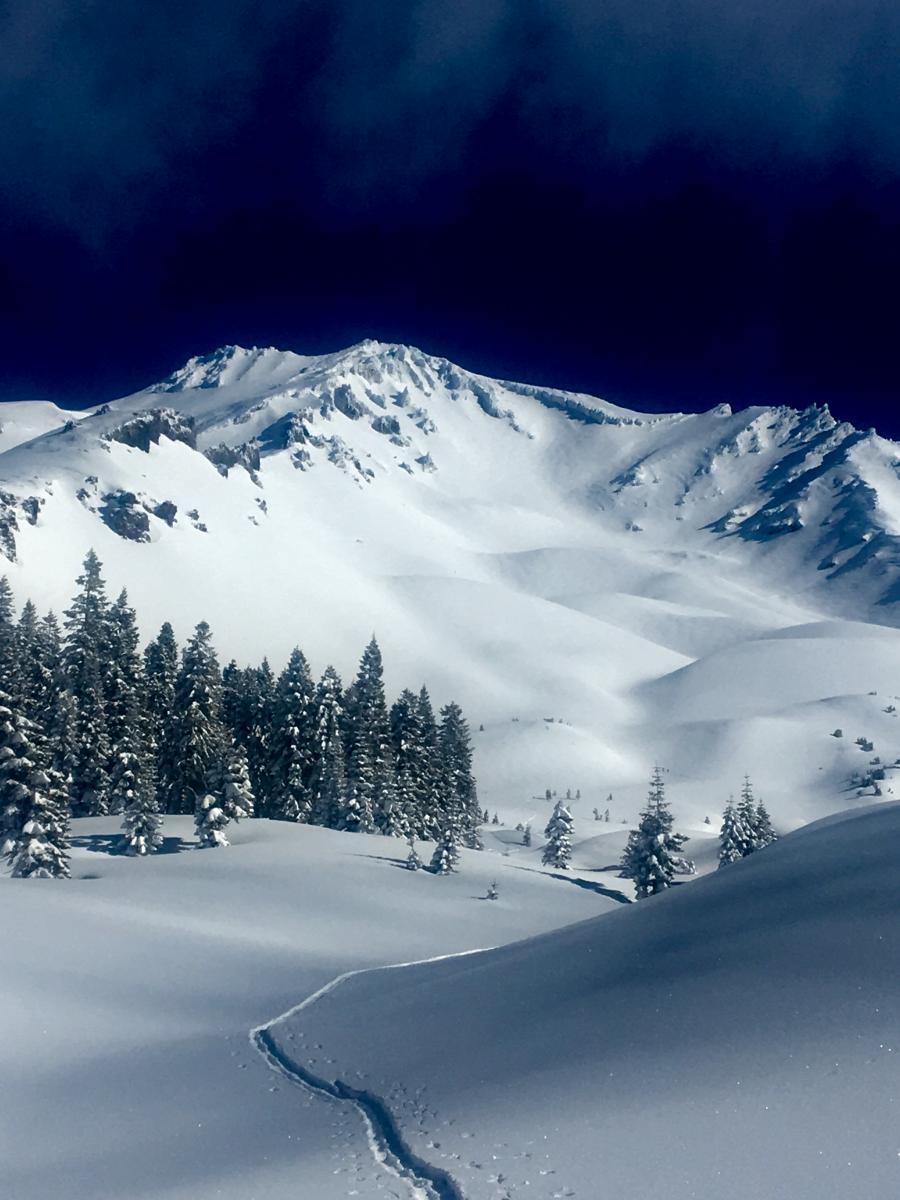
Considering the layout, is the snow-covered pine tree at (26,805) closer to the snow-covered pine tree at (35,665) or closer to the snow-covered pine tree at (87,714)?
the snow-covered pine tree at (35,665)

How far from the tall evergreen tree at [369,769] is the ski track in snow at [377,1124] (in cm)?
3529

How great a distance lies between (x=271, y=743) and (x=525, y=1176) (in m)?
53.1

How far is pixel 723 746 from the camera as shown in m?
142

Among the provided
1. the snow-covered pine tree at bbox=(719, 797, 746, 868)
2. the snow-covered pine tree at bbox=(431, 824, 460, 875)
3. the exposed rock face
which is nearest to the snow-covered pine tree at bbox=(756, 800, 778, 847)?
the snow-covered pine tree at bbox=(719, 797, 746, 868)

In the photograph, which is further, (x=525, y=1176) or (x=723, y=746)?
(x=723, y=746)

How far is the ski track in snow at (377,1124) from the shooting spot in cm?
→ 1117

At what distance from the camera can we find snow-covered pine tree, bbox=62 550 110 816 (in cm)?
5506

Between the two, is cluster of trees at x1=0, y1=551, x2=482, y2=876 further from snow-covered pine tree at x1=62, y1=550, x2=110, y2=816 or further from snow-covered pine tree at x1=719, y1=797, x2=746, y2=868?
snow-covered pine tree at x1=719, y1=797, x2=746, y2=868

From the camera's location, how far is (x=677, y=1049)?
1291 cm

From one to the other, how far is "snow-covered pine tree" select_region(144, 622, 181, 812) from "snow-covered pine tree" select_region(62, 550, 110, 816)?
304 cm

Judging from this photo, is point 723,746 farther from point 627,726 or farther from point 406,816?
point 406,816

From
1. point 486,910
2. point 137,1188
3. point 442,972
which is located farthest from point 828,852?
point 486,910

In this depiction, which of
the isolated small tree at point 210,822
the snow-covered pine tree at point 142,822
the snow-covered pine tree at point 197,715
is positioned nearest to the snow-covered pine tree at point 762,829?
the isolated small tree at point 210,822

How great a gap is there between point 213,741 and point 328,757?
276 inches
